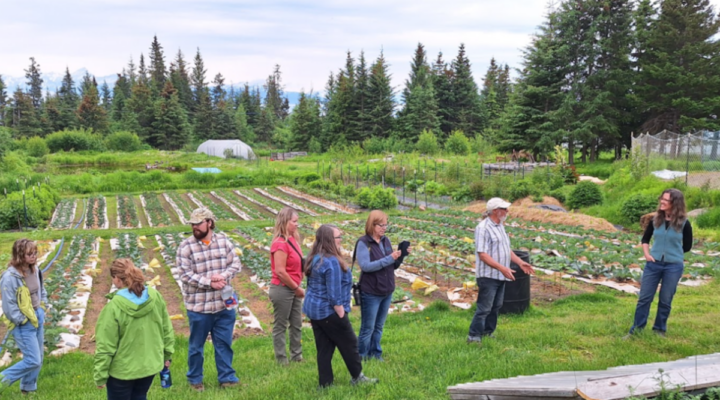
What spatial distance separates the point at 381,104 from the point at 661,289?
1818 inches

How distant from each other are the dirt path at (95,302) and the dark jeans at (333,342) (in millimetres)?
3572

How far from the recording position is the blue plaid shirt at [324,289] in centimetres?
406

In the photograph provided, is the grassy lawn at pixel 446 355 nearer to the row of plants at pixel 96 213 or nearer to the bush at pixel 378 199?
the bush at pixel 378 199

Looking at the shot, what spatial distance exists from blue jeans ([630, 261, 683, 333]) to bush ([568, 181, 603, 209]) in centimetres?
1378

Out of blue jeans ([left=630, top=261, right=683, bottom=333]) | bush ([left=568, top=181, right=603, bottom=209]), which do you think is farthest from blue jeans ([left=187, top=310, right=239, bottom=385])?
bush ([left=568, top=181, right=603, bottom=209])

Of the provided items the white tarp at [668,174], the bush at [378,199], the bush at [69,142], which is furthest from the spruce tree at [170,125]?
the white tarp at [668,174]

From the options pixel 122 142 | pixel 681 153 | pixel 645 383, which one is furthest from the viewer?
pixel 122 142

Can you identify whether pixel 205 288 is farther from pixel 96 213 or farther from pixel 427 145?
pixel 427 145

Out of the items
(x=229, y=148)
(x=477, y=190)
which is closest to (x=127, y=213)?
(x=477, y=190)

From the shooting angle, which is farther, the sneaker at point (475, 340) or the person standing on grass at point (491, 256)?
the sneaker at point (475, 340)

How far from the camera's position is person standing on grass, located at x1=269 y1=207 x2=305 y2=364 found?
4777 mm

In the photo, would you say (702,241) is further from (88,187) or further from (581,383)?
(88,187)

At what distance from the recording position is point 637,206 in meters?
14.9

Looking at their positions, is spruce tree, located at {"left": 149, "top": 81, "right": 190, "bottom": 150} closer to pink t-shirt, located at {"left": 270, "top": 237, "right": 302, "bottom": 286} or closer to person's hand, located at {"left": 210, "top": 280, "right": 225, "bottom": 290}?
pink t-shirt, located at {"left": 270, "top": 237, "right": 302, "bottom": 286}
